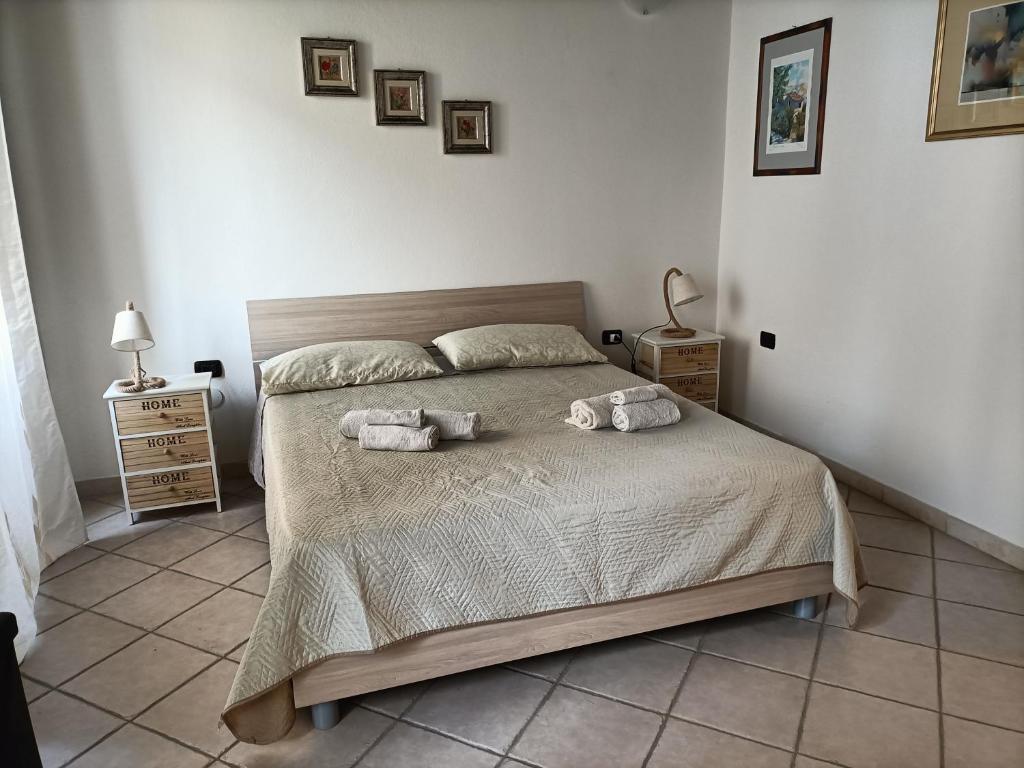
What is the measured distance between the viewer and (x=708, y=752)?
1.93 m

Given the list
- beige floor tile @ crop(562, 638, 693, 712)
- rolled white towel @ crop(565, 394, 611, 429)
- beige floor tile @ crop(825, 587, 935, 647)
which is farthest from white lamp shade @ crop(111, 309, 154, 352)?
beige floor tile @ crop(825, 587, 935, 647)

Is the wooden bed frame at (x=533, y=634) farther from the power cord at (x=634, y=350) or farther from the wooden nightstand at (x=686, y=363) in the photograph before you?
the power cord at (x=634, y=350)

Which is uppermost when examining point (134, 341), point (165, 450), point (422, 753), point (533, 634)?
point (134, 341)

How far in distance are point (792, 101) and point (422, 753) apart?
10.9 feet

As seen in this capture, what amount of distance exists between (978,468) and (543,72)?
2.69 m

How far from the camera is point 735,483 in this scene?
89.4 inches

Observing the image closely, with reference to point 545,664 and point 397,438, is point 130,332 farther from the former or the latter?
point 545,664

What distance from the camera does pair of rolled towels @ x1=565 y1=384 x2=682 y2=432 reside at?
104 inches

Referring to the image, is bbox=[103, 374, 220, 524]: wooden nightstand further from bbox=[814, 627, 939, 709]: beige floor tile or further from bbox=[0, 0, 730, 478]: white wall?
bbox=[814, 627, 939, 709]: beige floor tile

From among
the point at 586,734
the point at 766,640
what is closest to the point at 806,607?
the point at 766,640

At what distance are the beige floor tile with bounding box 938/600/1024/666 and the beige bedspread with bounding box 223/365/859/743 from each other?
34cm

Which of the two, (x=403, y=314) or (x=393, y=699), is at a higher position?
(x=403, y=314)

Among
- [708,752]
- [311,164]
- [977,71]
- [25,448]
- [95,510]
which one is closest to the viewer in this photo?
[708,752]

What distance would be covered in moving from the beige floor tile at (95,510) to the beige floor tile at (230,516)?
0.36m
